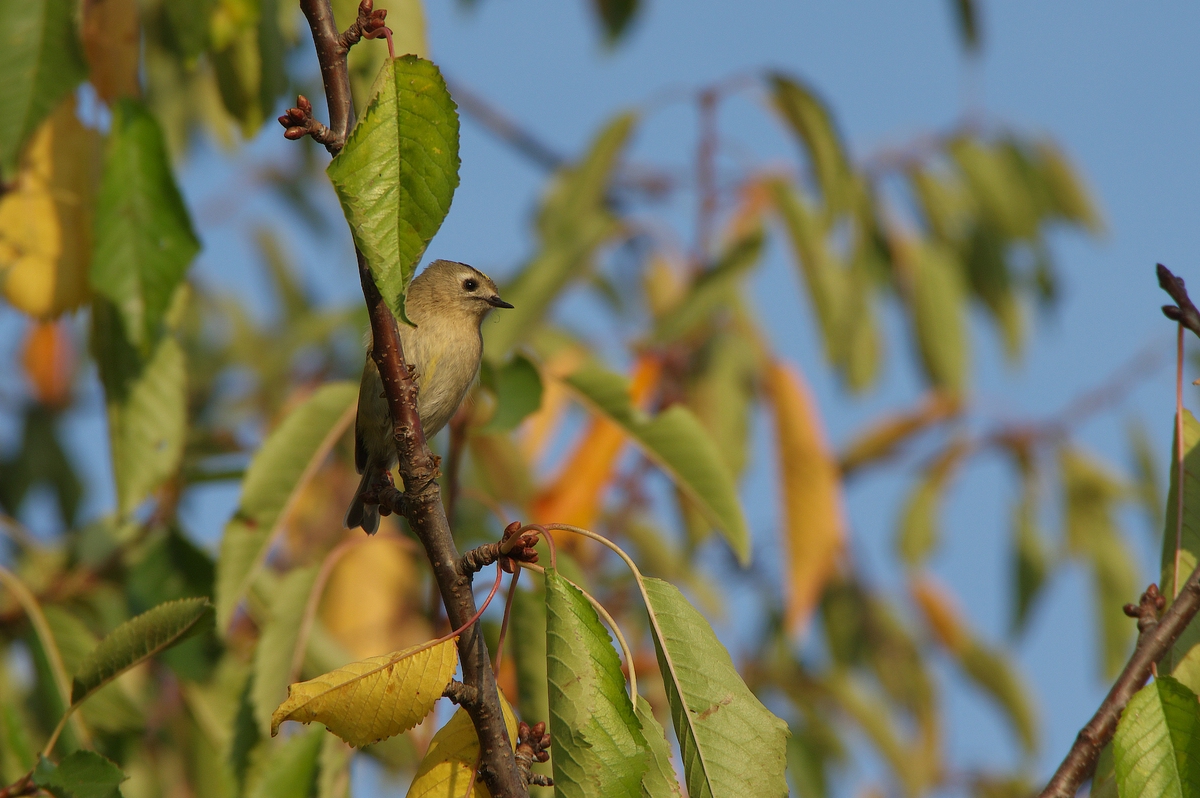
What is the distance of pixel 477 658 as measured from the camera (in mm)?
1935

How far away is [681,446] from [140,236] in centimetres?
149

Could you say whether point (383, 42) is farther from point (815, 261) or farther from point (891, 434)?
point (891, 434)

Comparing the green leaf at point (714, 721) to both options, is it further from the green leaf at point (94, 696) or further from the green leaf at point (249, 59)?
the green leaf at point (249, 59)

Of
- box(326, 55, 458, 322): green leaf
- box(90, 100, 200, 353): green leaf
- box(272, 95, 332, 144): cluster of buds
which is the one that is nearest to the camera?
box(326, 55, 458, 322): green leaf

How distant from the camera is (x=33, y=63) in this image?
8.97 ft

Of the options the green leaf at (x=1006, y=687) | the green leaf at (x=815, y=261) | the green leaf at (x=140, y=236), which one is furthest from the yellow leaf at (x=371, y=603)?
the green leaf at (x=1006, y=687)

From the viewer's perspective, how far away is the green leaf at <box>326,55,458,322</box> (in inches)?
65.3

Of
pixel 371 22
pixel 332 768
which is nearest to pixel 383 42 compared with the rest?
pixel 371 22

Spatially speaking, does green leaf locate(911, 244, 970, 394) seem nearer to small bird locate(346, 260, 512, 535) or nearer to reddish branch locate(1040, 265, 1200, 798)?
small bird locate(346, 260, 512, 535)

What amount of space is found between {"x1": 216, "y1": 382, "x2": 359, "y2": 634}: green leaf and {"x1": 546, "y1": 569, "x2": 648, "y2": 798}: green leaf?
134cm

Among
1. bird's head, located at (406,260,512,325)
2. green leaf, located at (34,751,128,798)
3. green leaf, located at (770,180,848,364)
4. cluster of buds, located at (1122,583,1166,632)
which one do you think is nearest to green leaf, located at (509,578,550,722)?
green leaf, located at (34,751,128,798)

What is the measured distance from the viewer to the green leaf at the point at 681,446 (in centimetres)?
308

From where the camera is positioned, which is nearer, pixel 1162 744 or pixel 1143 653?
pixel 1162 744

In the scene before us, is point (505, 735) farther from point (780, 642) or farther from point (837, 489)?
point (780, 642)
